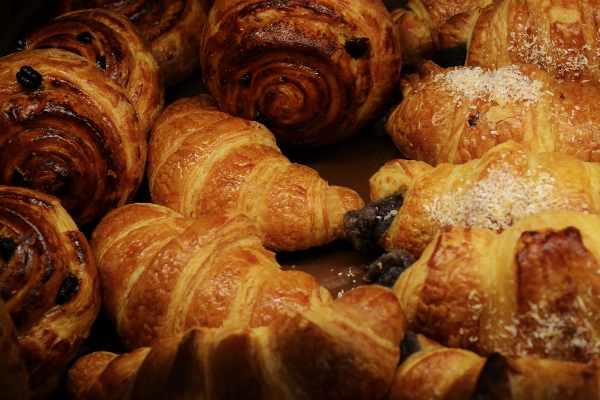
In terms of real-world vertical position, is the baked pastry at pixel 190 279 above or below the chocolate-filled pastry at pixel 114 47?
below

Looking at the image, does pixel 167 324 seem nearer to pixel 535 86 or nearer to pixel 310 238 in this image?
pixel 310 238

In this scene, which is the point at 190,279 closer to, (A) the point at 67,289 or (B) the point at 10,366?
(A) the point at 67,289

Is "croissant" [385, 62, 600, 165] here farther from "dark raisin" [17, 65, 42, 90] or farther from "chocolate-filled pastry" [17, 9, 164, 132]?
"dark raisin" [17, 65, 42, 90]

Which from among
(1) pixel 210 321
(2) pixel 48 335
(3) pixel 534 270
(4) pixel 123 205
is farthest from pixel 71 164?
(3) pixel 534 270

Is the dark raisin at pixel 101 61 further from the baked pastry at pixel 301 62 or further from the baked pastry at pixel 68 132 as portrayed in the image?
the baked pastry at pixel 301 62

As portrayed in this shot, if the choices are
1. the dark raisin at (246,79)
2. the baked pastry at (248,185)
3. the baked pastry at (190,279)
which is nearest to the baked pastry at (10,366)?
the baked pastry at (190,279)

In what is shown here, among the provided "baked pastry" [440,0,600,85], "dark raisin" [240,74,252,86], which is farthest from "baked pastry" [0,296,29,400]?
"baked pastry" [440,0,600,85]

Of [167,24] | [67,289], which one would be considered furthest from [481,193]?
[167,24]
